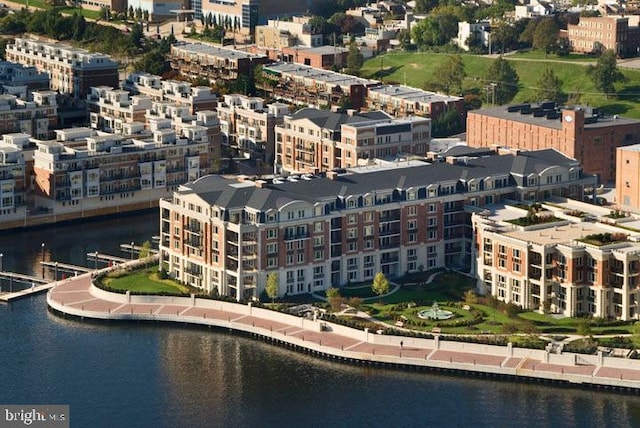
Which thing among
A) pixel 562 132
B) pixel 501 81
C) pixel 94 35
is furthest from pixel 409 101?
pixel 94 35

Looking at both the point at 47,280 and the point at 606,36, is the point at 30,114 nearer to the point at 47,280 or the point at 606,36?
the point at 47,280

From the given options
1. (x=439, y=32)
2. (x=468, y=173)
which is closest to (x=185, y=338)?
(x=468, y=173)

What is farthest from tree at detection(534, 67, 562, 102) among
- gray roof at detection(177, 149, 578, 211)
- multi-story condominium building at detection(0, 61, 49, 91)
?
multi-story condominium building at detection(0, 61, 49, 91)

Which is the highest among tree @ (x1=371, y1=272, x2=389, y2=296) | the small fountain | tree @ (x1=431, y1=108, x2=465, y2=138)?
tree @ (x1=431, y1=108, x2=465, y2=138)

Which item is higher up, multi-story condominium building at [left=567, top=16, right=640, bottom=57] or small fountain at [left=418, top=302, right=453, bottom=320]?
multi-story condominium building at [left=567, top=16, right=640, bottom=57]

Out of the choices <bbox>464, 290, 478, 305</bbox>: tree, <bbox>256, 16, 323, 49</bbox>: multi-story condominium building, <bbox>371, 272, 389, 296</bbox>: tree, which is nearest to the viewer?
<bbox>464, 290, 478, 305</bbox>: tree

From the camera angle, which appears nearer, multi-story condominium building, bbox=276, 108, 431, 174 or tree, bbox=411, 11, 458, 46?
multi-story condominium building, bbox=276, 108, 431, 174

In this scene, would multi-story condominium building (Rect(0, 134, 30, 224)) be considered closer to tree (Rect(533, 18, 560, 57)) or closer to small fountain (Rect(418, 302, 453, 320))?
small fountain (Rect(418, 302, 453, 320))

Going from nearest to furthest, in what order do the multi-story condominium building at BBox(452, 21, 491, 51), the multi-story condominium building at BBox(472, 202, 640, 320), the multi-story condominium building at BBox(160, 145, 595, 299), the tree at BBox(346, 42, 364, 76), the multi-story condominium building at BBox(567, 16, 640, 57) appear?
1. the multi-story condominium building at BBox(472, 202, 640, 320)
2. the multi-story condominium building at BBox(160, 145, 595, 299)
3. the multi-story condominium building at BBox(567, 16, 640, 57)
4. the tree at BBox(346, 42, 364, 76)
5. the multi-story condominium building at BBox(452, 21, 491, 51)
